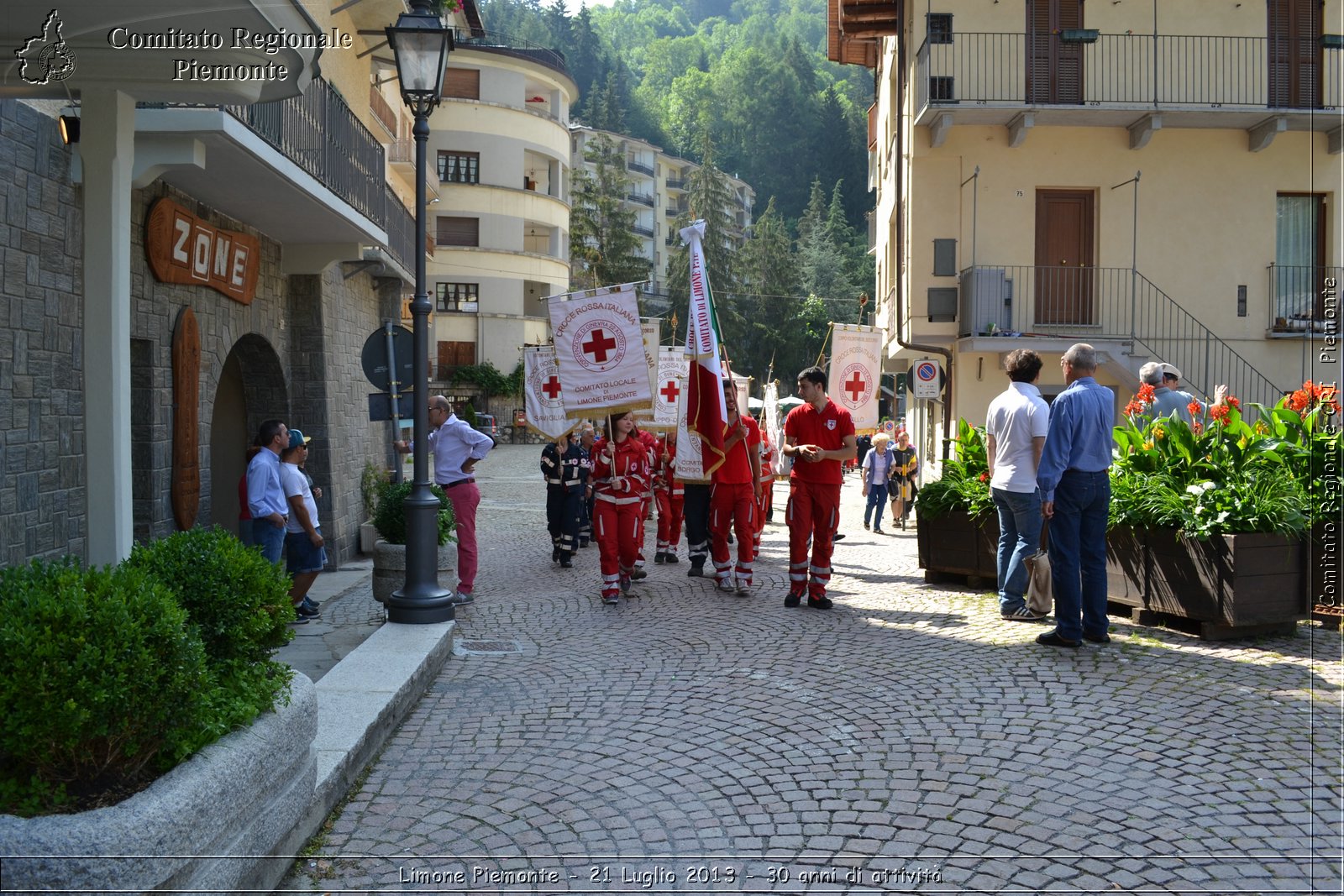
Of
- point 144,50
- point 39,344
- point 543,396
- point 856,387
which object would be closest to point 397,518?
point 39,344

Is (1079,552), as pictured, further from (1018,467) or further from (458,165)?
(458,165)

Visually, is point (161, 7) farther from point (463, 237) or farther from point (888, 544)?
point (463, 237)

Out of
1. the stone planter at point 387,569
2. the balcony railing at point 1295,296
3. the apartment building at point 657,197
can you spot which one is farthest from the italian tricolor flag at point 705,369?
the apartment building at point 657,197

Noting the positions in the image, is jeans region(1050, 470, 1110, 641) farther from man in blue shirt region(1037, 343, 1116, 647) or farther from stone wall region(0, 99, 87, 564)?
stone wall region(0, 99, 87, 564)

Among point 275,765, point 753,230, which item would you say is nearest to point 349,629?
point 275,765

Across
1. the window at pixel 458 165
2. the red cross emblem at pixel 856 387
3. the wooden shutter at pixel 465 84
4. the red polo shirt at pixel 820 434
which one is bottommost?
the red polo shirt at pixel 820 434

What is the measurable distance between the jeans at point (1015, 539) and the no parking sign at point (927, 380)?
518 inches

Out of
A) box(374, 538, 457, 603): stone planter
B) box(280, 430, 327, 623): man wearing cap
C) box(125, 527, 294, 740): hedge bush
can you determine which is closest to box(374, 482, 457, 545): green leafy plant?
box(374, 538, 457, 603): stone planter

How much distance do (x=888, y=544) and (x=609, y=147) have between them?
60530mm

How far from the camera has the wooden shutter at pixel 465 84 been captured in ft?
168

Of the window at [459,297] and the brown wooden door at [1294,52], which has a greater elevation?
the brown wooden door at [1294,52]

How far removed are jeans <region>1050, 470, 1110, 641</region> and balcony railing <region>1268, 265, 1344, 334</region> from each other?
1579cm

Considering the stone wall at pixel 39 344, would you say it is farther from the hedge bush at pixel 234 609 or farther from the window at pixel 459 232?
the window at pixel 459 232

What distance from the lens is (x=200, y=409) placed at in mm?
10672
